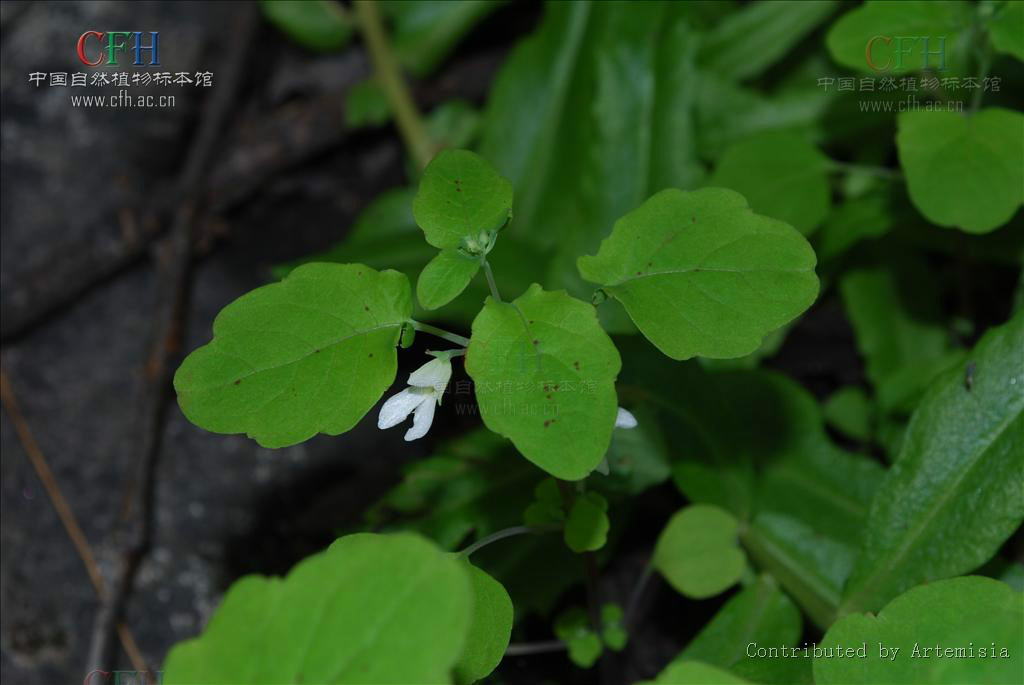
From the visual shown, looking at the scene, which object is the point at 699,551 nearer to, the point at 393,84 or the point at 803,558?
the point at 803,558

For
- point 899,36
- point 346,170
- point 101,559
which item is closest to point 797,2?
point 899,36

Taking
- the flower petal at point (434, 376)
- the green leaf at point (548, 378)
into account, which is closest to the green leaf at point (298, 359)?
the flower petal at point (434, 376)

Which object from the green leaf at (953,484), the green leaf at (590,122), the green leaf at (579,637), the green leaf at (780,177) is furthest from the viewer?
the green leaf at (590,122)

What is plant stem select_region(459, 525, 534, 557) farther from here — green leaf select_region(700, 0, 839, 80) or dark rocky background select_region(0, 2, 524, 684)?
green leaf select_region(700, 0, 839, 80)

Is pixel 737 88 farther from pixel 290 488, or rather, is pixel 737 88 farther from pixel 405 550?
pixel 405 550

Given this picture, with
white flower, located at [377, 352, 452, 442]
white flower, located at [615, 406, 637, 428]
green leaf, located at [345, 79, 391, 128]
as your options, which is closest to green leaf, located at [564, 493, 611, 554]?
white flower, located at [615, 406, 637, 428]

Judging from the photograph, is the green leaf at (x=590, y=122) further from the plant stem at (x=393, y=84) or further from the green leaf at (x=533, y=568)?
→ the green leaf at (x=533, y=568)
